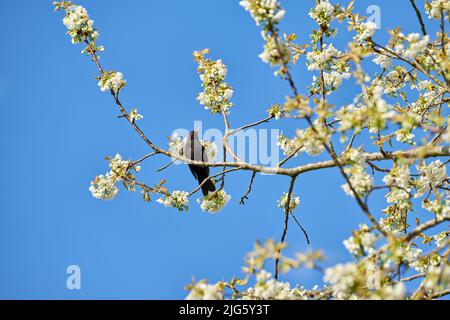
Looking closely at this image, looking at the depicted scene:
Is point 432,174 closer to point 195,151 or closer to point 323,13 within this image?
point 323,13

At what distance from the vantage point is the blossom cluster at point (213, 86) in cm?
586

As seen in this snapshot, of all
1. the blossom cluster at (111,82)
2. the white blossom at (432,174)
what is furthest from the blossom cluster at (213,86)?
the white blossom at (432,174)

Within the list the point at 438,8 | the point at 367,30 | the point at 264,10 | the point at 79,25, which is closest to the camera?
the point at 264,10

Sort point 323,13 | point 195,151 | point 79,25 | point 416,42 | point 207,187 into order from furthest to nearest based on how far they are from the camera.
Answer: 1. point 195,151
2. point 207,187
3. point 79,25
4. point 323,13
5. point 416,42

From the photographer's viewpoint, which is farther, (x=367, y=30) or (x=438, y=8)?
(x=438, y=8)

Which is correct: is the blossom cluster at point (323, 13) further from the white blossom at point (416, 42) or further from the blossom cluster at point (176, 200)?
the blossom cluster at point (176, 200)

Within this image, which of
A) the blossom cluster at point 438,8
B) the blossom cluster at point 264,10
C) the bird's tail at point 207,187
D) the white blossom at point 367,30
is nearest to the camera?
the blossom cluster at point 264,10

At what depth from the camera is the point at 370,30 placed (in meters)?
4.97

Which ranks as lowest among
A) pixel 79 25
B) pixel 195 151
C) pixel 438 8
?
pixel 195 151

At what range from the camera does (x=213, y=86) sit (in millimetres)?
5934

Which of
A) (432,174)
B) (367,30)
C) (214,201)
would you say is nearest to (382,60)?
(367,30)

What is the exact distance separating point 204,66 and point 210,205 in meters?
1.49
